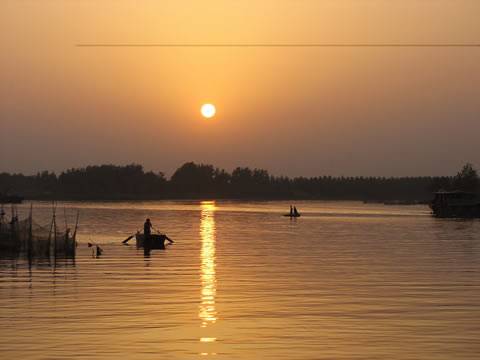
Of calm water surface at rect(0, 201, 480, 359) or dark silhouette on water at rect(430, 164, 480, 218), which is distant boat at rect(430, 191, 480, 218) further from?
calm water surface at rect(0, 201, 480, 359)

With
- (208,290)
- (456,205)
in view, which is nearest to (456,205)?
(456,205)

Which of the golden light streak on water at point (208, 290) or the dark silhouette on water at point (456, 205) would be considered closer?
the golden light streak on water at point (208, 290)

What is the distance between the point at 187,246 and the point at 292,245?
28.5ft

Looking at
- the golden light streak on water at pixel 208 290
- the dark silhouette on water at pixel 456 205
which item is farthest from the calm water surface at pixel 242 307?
the dark silhouette on water at pixel 456 205

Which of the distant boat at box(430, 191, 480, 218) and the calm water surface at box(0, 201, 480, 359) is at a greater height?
the distant boat at box(430, 191, 480, 218)

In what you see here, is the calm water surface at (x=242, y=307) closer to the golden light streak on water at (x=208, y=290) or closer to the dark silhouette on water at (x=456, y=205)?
the golden light streak on water at (x=208, y=290)

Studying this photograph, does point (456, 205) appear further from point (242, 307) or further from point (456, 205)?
point (242, 307)

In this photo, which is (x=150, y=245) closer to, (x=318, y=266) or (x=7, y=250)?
(x=7, y=250)

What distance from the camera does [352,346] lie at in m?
26.5

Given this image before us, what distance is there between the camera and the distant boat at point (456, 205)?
157500 millimetres

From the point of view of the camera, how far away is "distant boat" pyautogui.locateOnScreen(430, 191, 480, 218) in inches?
6201

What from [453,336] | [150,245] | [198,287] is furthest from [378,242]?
[453,336]

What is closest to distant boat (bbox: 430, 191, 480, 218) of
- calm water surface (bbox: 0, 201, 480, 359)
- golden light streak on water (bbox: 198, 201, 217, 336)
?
golden light streak on water (bbox: 198, 201, 217, 336)

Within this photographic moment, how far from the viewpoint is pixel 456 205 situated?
15975cm
